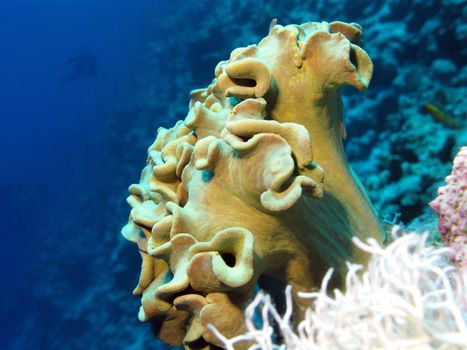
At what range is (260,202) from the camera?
1710 mm

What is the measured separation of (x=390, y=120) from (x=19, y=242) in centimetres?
1678

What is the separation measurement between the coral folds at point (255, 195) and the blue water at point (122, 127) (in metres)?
2.86

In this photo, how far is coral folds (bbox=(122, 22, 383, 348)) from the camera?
5.31ft

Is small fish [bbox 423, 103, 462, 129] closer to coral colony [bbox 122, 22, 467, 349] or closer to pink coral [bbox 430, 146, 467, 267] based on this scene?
coral colony [bbox 122, 22, 467, 349]

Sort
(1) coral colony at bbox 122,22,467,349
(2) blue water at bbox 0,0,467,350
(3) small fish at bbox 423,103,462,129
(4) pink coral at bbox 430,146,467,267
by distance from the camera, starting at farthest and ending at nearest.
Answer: (2) blue water at bbox 0,0,467,350
(3) small fish at bbox 423,103,462,129
(4) pink coral at bbox 430,146,467,267
(1) coral colony at bbox 122,22,467,349

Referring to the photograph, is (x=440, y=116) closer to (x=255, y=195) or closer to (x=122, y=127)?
(x=255, y=195)

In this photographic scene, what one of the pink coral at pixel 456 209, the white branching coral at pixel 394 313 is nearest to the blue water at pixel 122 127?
the pink coral at pixel 456 209

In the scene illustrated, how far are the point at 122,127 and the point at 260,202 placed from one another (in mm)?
14891

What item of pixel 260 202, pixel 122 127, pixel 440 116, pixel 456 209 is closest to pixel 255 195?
pixel 260 202

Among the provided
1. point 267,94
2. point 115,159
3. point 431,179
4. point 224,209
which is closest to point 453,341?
point 224,209

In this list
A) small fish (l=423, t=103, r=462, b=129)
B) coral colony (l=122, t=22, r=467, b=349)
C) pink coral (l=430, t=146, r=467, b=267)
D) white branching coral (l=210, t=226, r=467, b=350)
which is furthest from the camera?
small fish (l=423, t=103, r=462, b=129)

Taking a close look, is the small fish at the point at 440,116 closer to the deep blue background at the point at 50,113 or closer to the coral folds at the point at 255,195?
the coral folds at the point at 255,195

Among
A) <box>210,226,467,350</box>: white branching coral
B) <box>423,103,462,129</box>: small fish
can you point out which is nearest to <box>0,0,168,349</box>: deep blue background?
<box>423,103,462,129</box>: small fish

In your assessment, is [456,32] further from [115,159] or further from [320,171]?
[115,159]
